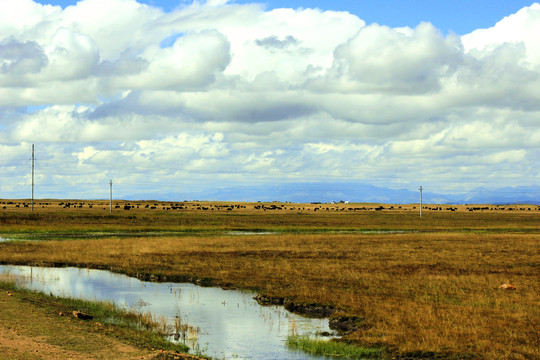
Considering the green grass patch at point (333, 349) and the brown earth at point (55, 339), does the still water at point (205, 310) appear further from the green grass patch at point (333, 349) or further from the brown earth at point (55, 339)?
the brown earth at point (55, 339)

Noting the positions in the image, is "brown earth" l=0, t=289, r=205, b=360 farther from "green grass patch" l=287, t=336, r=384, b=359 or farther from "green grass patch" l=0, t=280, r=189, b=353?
"green grass patch" l=287, t=336, r=384, b=359

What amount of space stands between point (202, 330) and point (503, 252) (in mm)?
34220

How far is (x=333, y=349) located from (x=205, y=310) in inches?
360

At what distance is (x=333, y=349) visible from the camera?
20516 mm

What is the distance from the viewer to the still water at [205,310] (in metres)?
21.4

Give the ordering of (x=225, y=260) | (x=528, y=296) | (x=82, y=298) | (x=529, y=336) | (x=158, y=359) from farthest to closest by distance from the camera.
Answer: (x=225, y=260), (x=82, y=298), (x=528, y=296), (x=529, y=336), (x=158, y=359)

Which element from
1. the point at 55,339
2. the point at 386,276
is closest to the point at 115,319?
the point at 55,339

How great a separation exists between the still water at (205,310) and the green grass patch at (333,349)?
0.49 m

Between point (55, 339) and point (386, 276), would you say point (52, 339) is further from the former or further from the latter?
point (386, 276)

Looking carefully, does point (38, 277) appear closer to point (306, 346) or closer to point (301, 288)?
point (301, 288)

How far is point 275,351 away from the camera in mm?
20734

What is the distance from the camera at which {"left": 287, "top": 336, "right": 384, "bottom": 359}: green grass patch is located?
19.8 meters

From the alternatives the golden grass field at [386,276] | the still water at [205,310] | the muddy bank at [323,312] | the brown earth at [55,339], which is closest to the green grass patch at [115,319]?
the brown earth at [55,339]

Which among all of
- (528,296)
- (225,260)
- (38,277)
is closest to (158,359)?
(528,296)
